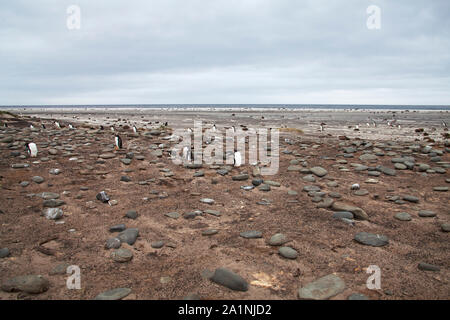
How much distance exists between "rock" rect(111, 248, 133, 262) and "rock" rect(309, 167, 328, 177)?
5276 millimetres

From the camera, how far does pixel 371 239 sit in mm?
3756

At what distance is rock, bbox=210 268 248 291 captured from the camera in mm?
2734

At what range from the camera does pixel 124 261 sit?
3.30 meters

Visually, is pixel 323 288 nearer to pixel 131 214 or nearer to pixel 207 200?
pixel 207 200

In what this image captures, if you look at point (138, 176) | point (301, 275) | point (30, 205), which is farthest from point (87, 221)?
point (301, 275)

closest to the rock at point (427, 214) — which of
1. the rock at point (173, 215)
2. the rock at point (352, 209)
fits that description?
the rock at point (352, 209)

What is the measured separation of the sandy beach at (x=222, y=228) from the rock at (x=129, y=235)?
0.08 feet

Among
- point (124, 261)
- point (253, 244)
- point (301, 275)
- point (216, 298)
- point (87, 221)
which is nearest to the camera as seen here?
point (216, 298)

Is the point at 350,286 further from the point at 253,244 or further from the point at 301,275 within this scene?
the point at 253,244

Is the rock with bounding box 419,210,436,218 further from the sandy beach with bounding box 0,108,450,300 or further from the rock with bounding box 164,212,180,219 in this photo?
the rock with bounding box 164,212,180,219

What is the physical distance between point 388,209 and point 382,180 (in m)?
1.97

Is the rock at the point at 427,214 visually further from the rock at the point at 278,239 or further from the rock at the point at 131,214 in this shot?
the rock at the point at 131,214

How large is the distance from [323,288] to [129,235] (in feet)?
8.45

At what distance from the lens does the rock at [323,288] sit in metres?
2.59
